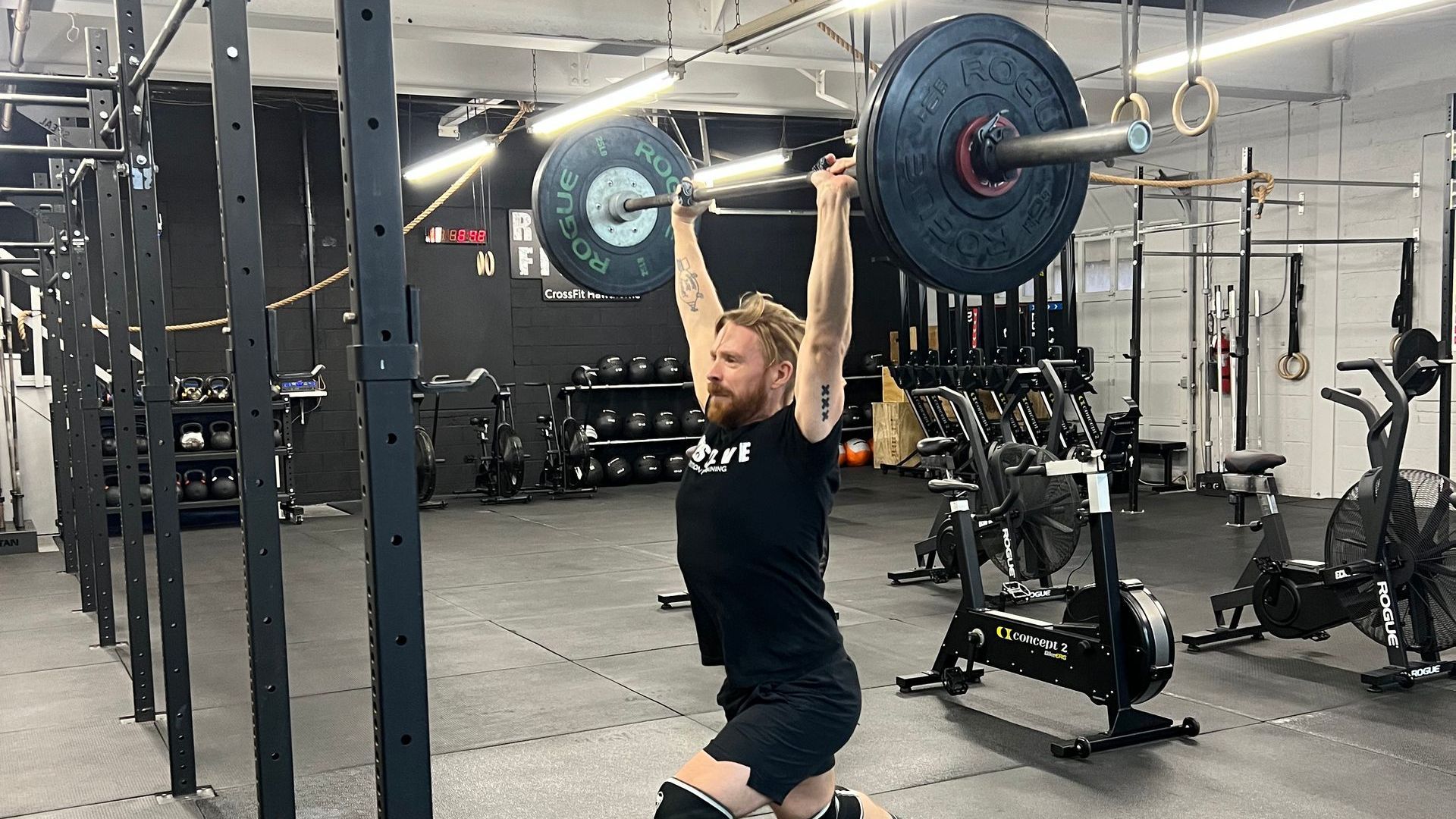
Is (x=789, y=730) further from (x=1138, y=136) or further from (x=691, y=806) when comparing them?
(x=1138, y=136)

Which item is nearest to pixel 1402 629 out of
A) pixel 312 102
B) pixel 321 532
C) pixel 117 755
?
pixel 117 755

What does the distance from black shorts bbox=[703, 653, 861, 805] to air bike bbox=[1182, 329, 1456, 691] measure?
2.99 metres

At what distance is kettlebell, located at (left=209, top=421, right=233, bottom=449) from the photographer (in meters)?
9.22

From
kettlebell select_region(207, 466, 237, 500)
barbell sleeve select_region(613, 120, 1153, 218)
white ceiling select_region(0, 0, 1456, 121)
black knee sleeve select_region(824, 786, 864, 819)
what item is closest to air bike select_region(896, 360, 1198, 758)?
black knee sleeve select_region(824, 786, 864, 819)

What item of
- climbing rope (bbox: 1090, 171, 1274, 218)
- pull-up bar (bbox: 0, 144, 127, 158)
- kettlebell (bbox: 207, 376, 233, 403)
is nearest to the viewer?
pull-up bar (bbox: 0, 144, 127, 158)

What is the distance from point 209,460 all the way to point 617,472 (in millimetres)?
3530

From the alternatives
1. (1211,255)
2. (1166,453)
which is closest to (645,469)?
(1166,453)

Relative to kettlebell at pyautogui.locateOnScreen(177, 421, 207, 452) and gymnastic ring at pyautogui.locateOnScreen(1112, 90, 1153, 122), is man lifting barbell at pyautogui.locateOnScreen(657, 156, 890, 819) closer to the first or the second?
gymnastic ring at pyautogui.locateOnScreen(1112, 90, 1153, 122)

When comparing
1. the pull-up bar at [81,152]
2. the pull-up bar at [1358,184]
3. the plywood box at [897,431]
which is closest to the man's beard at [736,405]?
the pull-up bar at [81,152]

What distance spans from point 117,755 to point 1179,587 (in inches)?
184

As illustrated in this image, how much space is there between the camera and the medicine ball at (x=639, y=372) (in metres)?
11.2

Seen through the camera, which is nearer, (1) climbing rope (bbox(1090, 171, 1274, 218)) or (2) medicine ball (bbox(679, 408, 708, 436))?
(1) climbing rope (bbox(1090, 171, 1274, 218))

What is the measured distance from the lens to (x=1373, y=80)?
8742mm

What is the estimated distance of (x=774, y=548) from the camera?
195 cm
